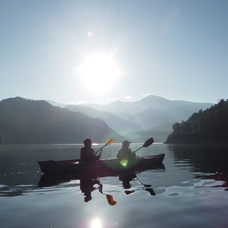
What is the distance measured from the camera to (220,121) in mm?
124812

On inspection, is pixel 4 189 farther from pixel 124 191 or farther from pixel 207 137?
pixel 207 137

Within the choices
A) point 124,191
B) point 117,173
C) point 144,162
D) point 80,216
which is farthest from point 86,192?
point 144,162

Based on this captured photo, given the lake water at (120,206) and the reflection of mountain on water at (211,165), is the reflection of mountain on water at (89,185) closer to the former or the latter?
the lake water at (120,206)

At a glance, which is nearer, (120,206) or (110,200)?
(120,206)

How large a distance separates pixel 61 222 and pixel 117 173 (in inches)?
563

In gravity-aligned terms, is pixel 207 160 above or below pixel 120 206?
above

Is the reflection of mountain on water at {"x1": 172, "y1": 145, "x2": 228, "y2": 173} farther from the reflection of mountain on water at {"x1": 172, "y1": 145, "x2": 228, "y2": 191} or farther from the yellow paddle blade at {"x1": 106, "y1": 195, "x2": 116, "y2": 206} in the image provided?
the yellow paddle blade at {"x1": 106, "y1": 195, "x2": 116, "y2": 206}

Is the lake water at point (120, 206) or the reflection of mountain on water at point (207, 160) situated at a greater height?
the reflection of mountain on water at point (207, 160)

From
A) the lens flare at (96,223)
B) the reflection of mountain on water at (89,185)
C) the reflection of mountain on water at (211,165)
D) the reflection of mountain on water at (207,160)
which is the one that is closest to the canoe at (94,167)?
the reflection of mountain on water at (89,185)

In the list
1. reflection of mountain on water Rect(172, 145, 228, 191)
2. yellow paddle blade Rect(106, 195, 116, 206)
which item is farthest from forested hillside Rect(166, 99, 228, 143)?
yellow paddle blade Rect(106, 195, 116, 206)

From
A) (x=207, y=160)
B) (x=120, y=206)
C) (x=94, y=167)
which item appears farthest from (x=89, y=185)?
(x=207, y=160)

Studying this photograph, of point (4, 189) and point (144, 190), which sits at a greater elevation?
point (4, 189)

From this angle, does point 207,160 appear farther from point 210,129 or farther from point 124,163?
point 210,129

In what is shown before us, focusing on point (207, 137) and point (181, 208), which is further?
point (207, 137)
